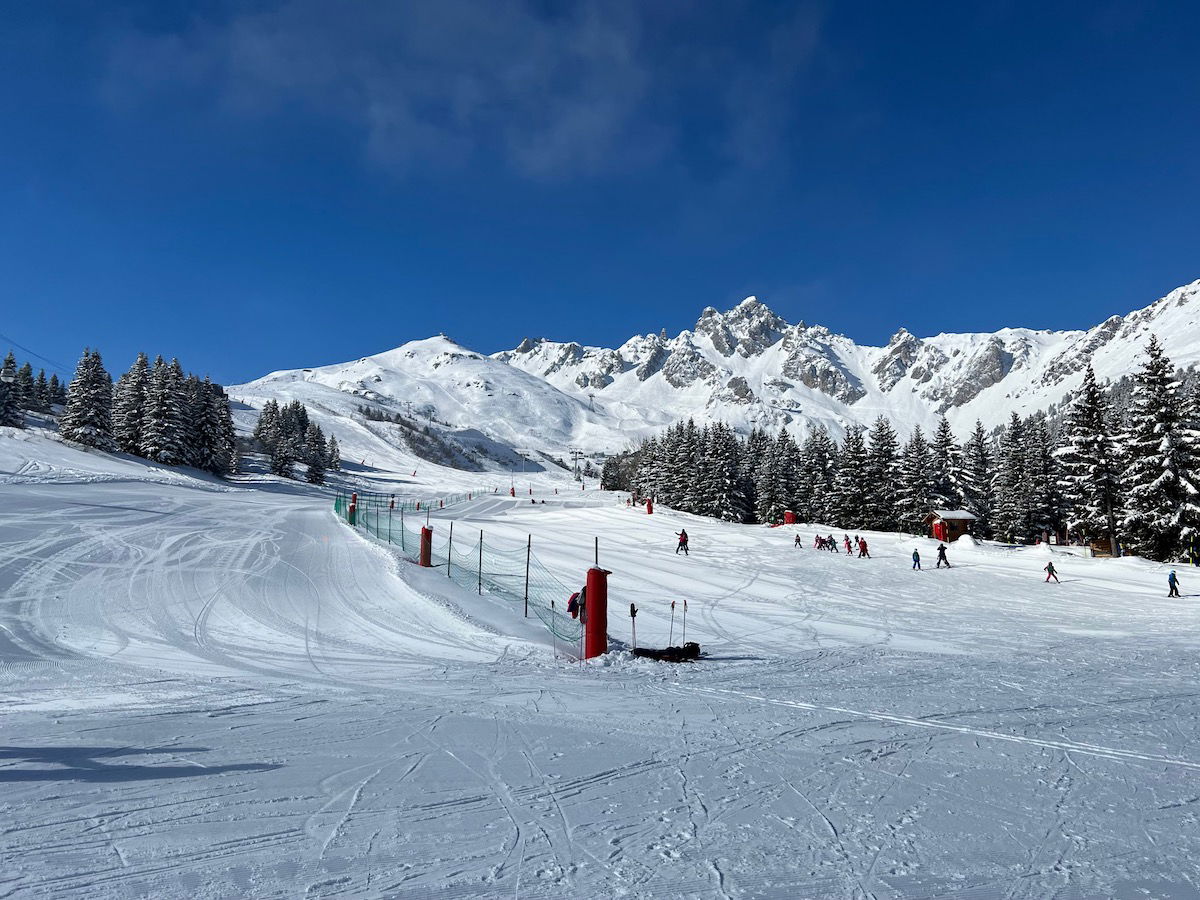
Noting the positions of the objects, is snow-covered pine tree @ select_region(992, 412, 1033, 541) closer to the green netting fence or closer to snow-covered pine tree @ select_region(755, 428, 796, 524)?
snow-covered pine tree @ select_region(755, 428, 796, 524)

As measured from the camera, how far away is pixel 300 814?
4590 millimetres

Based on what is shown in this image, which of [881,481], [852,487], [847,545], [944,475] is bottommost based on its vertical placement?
[847,545]

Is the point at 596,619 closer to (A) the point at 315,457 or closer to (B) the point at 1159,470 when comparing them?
(B) the point at 1159,470

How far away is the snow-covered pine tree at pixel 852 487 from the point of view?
57.0 metres

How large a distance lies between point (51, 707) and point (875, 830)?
8.39 m

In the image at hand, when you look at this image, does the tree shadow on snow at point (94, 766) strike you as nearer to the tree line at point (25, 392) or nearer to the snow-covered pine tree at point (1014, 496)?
the snow-covered pine tree at point (1014, 496)

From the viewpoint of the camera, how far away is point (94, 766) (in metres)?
5.22

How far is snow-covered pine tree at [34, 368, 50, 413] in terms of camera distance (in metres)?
98.5

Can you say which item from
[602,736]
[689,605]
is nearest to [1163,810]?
[602,736]

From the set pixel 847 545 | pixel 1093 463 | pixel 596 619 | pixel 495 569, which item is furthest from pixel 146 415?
pixel 1093 463

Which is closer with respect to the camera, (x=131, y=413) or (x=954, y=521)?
(x=954, y=521)

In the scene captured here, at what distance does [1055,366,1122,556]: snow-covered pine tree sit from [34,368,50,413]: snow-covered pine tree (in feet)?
430

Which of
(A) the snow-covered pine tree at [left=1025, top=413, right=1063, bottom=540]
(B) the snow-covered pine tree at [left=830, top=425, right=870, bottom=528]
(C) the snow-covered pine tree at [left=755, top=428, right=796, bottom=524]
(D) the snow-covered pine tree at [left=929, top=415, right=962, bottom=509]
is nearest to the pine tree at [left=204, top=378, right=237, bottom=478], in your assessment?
(C) the snow-covered pine tree at [left=755, top=428, right=796, bottom=524]

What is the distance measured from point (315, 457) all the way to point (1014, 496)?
82.2 m
